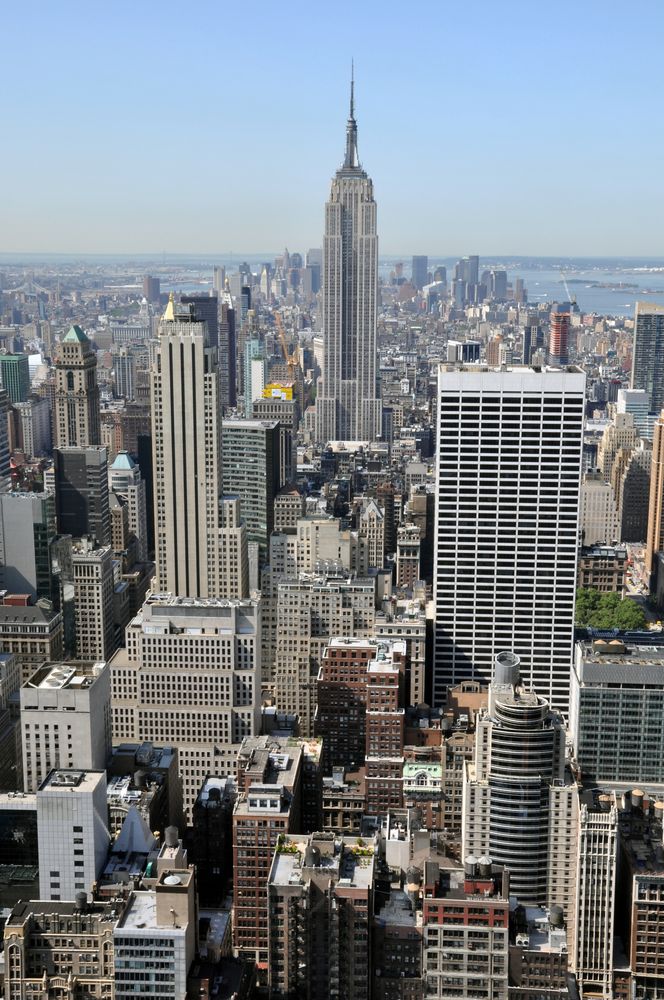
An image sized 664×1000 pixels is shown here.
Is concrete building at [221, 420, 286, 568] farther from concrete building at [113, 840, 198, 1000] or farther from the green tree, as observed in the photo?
concrete building at [113, 840, 198, 1000]

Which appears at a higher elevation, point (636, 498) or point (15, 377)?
point (15, 377)

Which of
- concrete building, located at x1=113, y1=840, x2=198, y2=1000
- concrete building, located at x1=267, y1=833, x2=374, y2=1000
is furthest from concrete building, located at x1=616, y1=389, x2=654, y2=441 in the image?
concrete building, located at x1=113, y1=840, x2=198, y2=1000

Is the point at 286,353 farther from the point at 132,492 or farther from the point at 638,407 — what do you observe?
the point at 132,492

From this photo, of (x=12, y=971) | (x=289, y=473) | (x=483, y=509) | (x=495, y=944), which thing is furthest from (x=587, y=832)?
(x=289, y=473)

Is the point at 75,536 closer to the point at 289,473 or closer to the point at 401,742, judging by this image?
the point at 289,473

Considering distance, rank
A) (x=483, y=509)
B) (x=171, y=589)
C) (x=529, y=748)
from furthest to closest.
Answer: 1. (x=171, y=589)
2. (x=483, y=509)
3. (x=529, y=748)

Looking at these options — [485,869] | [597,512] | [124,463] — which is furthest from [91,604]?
[597,512]

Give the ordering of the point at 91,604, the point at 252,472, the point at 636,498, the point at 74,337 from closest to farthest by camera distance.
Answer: the point at 91,604 → the point at 252,472 → the point at 74,337 → the point at 636,498
